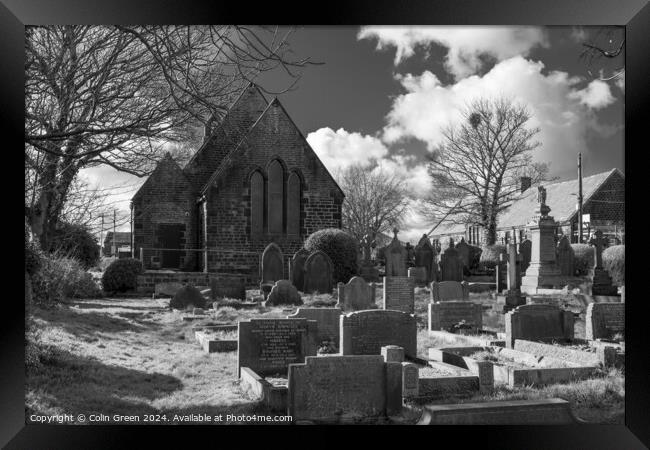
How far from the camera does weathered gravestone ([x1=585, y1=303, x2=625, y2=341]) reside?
10102 mm

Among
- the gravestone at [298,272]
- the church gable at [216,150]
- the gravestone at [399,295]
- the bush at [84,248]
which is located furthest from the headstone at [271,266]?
the church gable at [216,150]

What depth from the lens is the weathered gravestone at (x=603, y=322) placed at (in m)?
10.1

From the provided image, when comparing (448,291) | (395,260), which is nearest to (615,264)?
(448,291)

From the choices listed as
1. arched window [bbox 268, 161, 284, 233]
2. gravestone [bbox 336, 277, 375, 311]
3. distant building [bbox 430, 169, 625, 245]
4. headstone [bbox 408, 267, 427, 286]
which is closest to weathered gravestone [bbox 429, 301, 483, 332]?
gravestone [bbox 336, 277, 375, 311]

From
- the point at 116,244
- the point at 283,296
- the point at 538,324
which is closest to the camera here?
Result: the point at 538,324

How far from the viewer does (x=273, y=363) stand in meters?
7.76

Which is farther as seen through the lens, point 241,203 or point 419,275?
point 241,203

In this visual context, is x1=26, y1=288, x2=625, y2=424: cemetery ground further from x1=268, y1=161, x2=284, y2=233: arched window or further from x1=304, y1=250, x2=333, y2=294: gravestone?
x1=268, y1=161, x2=284, y2=233: arched window

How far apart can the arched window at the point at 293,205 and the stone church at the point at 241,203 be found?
4cm

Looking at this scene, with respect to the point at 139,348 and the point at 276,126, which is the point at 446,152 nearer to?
the point at 276,126

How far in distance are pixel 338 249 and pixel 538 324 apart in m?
11.5

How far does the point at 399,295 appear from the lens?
564 inches

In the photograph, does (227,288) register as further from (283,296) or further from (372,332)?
(372,332)
